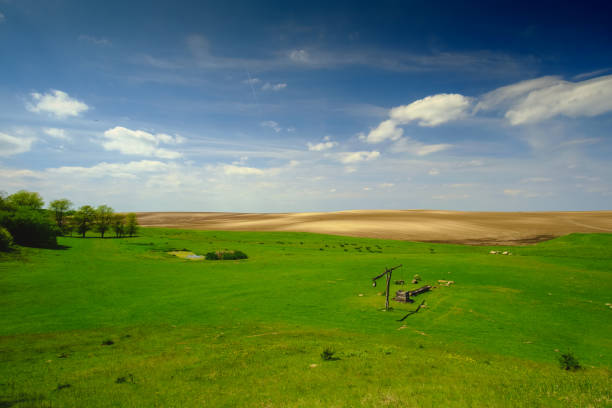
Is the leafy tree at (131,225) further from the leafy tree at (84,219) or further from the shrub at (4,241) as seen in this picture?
→ the shrub at (4,241)

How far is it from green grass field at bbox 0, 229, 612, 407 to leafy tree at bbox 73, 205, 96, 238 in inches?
2437

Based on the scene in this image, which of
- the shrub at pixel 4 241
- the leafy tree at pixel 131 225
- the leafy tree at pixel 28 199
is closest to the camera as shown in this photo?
the shrub at pixel 4 241

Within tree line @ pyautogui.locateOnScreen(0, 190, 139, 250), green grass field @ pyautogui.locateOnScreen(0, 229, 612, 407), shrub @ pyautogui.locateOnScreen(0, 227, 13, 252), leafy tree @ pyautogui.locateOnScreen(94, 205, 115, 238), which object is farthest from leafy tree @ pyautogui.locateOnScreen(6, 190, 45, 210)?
green grass field @ pyautogui.locateOnScreen(0, 229, 612, 407)

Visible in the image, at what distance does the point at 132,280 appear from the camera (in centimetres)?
3130

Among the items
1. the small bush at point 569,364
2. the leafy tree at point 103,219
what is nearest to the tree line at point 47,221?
the leafy tree at point 103,219

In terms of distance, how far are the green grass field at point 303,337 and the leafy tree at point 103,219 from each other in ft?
197

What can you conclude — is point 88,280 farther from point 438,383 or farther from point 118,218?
point 118,218

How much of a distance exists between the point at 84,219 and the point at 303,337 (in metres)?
98.5

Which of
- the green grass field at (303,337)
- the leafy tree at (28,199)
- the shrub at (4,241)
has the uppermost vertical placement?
the leafy tree at (28,199)

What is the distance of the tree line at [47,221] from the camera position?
51.8m

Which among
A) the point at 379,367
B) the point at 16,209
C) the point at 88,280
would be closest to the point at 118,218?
the point at 16,209

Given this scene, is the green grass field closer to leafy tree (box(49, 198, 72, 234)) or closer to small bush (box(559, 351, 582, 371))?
small bush (box(559, 351, 582, 371))

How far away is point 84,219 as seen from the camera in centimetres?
8650

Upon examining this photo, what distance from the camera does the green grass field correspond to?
9.75 meters
